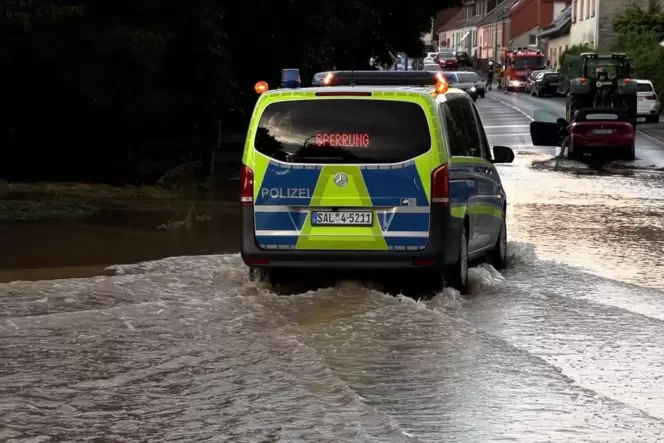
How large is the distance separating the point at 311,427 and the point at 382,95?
186 inches

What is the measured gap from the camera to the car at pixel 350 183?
10.9 m

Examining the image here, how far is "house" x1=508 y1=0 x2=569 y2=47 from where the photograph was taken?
128000 mm

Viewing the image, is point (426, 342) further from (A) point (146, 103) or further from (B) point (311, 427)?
(A) point (146, 103)

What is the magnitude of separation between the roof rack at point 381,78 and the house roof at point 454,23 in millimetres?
160061

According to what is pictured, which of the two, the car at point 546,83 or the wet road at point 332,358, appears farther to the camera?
the car at point 546,83

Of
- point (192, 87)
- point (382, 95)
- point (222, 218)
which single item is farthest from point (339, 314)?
point (192, 87)

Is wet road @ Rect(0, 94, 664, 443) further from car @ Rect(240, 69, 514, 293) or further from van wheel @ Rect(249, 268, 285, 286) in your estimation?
car @ Rect(240, 69, 514, 293)

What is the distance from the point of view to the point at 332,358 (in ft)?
28.6

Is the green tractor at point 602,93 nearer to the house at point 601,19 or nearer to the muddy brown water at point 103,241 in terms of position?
the muddy brown water at point 103,241

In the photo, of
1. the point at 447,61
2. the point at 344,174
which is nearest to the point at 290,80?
the point at 344,174

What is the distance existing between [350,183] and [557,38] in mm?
95245

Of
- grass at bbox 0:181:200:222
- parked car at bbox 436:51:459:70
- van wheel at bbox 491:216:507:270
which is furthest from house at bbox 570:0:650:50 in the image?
van wheel at bbox 491:216:507:270

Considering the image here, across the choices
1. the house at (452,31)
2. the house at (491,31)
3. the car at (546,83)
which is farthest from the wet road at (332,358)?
the house at (452,31)

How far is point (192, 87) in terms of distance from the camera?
22.5 meters
